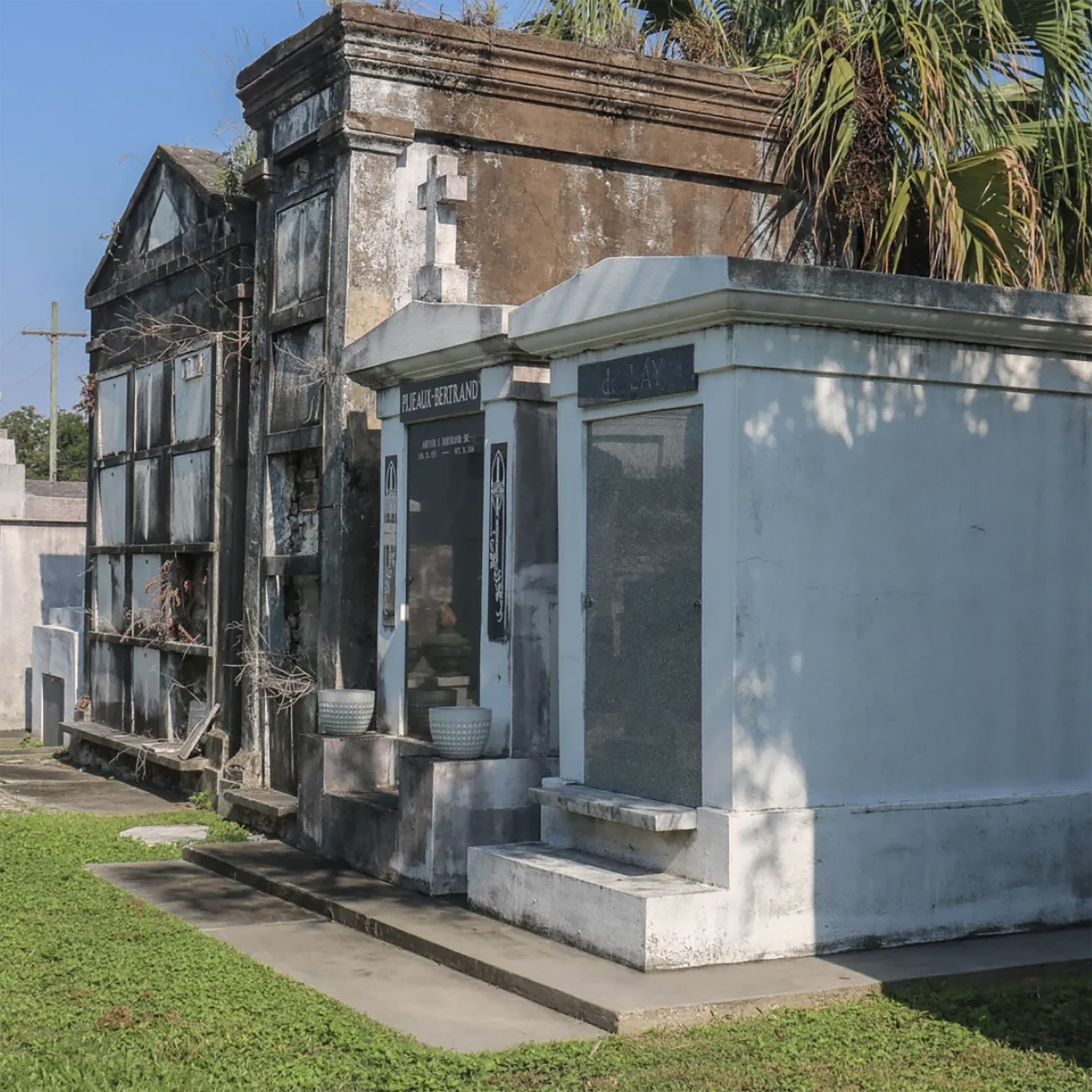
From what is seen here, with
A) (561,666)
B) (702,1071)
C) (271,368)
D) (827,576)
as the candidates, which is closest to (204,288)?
(271,368)

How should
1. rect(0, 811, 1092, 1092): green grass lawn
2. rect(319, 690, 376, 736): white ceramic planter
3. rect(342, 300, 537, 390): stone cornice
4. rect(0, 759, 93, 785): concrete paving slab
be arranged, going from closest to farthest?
rect(0, 811, 1092, 1092): green grass lawn < rect(342, 300, 537, 390): stone cornice < rect(319, 690, 376, 736): white ceramic planter < rect(0, 759, 93, 785): concrete paving slab

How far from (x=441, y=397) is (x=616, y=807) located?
302cm

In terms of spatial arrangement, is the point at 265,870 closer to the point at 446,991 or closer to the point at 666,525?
the point at 446,991

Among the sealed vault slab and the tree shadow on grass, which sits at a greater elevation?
the sealed vault slab

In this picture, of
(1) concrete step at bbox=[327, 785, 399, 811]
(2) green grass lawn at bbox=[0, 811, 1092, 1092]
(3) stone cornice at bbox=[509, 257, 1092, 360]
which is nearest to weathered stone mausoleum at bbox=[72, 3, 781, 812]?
(1) concrete step at bbox=[327, 785, 399, 811]

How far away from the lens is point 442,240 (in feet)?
32.2

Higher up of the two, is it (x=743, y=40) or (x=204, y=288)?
(x=743, y=40)

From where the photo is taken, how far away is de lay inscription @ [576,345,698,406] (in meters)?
7.39

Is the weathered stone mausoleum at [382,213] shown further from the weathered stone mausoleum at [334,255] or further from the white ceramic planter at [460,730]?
the white ceramic planter at [460,730]

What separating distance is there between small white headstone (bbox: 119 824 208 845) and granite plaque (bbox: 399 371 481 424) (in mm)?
3109

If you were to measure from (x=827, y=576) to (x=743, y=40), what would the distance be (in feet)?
22.6

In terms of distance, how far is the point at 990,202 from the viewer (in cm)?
1003

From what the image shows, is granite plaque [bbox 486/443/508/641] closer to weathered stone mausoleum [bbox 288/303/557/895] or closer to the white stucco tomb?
weathered stone mausoleum [bbox 288/303/557/895]

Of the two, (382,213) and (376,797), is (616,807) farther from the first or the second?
(382,213)
